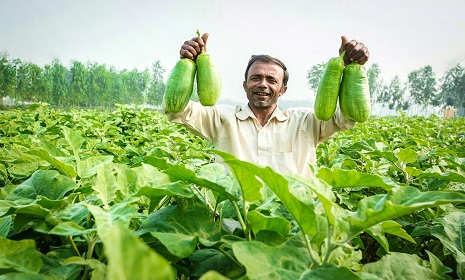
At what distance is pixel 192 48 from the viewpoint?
179 centimetres

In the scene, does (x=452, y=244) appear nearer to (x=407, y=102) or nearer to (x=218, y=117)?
Answer: (x=218, y=117)

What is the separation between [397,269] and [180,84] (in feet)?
4.09

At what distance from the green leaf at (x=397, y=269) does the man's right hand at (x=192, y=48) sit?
136 cm

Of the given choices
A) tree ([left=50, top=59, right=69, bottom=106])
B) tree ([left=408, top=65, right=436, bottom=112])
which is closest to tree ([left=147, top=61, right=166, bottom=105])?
tree ([left=50, top=59, right=69, bottom=106])

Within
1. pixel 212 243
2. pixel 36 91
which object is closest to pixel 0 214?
pixel 212 243

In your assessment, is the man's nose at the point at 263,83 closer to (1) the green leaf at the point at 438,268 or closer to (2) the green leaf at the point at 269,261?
(1) the green leaf at the point at 438,268

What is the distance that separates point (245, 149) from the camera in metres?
3.39

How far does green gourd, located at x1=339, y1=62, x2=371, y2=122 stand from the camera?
1618 millimetres

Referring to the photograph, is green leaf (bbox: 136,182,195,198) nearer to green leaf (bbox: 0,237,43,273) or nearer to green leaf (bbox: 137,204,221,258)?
green leaf (bbox: 137,204,221,258)

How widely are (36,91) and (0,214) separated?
185 feet

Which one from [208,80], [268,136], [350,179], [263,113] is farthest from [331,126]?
[350,179]

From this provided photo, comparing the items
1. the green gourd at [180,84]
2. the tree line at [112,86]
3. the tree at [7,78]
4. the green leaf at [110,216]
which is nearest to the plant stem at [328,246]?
the green leaf at [110,216]

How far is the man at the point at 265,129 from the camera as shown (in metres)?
3.30

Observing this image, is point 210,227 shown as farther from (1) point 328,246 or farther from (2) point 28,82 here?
(2) point 28,82
